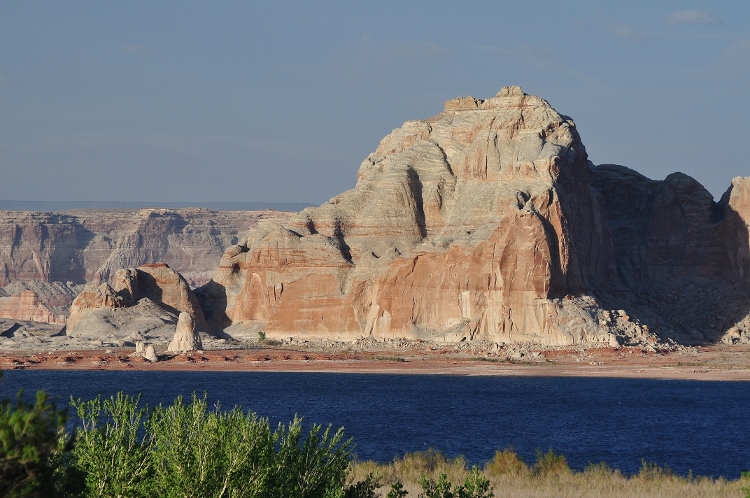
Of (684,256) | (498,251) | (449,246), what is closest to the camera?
(498,251)

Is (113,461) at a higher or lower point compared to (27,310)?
lower

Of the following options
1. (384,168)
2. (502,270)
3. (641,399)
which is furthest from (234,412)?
(384,168)

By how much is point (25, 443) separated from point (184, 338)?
2634 inches

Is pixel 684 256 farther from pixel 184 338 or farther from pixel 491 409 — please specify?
pixel 491 409

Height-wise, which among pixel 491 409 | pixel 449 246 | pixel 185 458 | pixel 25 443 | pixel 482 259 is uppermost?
pixel 449 246

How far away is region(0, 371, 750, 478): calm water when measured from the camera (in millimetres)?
43334

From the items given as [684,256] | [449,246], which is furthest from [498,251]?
[684,256]

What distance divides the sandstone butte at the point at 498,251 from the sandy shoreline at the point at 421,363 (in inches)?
179

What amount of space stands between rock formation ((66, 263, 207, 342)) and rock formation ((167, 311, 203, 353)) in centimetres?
687

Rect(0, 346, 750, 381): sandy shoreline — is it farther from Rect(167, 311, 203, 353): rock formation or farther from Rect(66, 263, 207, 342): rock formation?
Rect(66, 263, 207, 342): rock formation

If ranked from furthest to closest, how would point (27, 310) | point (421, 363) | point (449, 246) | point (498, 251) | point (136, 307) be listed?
point (27, 310) → point (136, 307) → point (449, 246) → point (498, 251) → point (421, 363)

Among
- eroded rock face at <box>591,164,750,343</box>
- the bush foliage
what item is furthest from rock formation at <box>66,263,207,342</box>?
the bush foliage

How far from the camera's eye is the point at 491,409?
5638cm

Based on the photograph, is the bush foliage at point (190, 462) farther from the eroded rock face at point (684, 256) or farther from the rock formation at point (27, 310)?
the rock formation at point (27, 310)
